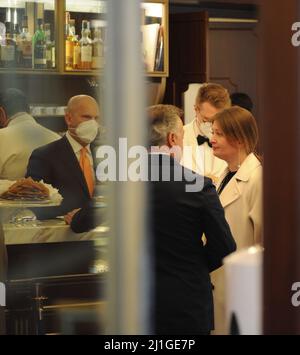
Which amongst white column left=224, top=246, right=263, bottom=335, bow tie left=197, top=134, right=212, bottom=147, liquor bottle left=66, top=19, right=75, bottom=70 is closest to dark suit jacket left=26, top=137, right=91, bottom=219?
liquor bottle left=66, top=19, right=75, bottom=70

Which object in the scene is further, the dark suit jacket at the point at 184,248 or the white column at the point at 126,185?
the dark suit jacket at the point at 184,248

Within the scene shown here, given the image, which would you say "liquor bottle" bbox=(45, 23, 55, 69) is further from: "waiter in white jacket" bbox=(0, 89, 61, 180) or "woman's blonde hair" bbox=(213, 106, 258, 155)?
"woman's blonde hair" bbox=(213, 106, 258, 155)

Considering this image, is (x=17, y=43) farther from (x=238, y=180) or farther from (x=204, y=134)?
(x=238, y=180)

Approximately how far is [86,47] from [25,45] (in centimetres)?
15

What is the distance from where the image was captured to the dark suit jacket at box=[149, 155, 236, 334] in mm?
1938

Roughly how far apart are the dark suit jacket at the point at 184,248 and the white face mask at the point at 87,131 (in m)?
0.13

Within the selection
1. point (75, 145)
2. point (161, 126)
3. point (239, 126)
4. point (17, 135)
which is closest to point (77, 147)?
point (75, 145)

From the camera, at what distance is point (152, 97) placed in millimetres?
1840

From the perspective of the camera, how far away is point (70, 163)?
6.87 ft

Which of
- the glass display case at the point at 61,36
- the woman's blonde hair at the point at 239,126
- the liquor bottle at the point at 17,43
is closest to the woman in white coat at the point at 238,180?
the woman's blonde hair at the point at 239,126

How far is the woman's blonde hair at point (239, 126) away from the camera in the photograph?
1.99 metres

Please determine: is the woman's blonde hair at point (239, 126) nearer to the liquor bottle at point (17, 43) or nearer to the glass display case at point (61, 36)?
the glass display case at point (61, 36)
